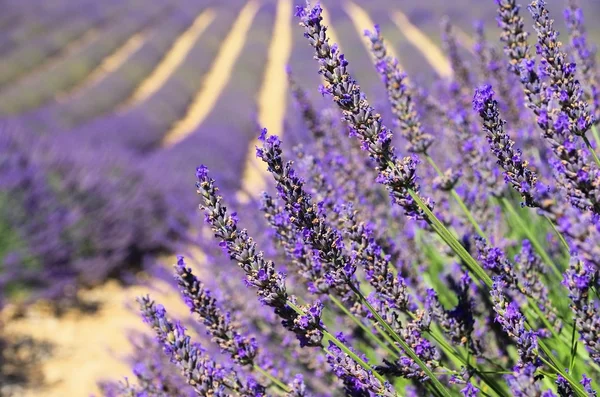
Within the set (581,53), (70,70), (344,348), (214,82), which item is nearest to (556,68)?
(344,348)

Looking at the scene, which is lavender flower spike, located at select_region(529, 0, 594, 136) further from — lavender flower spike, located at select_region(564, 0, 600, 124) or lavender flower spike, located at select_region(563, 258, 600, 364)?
lavender flower spike, located at select_region(564, 0, 600, 124)

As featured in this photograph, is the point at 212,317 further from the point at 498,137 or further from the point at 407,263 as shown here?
the point at 407,263

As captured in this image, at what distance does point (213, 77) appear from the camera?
21.6 meters

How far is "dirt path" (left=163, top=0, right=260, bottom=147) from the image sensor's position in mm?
16125

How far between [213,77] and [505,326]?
70.0 feet

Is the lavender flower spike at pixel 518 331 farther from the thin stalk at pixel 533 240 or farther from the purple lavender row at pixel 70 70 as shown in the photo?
the purple lavender row at pixel 70 70

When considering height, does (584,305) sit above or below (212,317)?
below

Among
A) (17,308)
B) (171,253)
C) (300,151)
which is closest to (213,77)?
(171,253)

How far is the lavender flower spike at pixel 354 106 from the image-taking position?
3.50 ft

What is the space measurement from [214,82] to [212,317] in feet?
67.3

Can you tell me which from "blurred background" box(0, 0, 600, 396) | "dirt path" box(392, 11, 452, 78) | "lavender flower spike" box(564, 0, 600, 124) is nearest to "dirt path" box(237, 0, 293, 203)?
"blurred background" box(0, 0, 600, 396)

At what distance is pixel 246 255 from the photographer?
109 cm

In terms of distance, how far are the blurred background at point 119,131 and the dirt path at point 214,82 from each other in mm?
98

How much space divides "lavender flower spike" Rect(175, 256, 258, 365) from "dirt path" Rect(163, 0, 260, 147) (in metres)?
11.2
